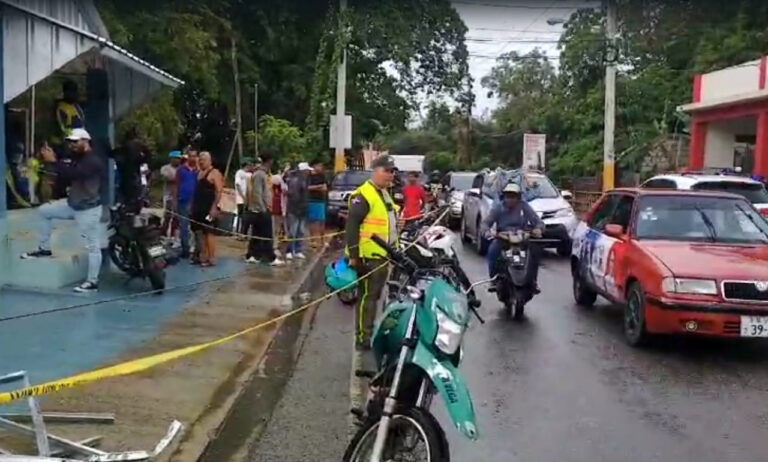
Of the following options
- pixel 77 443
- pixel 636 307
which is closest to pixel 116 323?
pixel 77 443

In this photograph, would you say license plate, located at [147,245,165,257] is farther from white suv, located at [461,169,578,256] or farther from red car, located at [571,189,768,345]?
white suv, located at [461,169,578,256]

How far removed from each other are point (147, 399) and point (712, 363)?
17.1 feet

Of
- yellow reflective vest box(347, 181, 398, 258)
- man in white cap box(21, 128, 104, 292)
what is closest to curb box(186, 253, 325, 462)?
yellow reflective vest box(347, 181, 398, 258)

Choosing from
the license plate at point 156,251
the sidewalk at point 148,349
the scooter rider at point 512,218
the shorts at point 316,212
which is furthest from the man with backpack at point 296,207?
the scooter rider at point 512,218

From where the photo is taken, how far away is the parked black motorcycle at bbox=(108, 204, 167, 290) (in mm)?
12227

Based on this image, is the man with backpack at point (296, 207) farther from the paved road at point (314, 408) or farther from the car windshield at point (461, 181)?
the car windshield at point (461, 181)

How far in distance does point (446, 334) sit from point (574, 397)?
3.32 meters

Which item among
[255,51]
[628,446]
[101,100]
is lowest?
[628,446]

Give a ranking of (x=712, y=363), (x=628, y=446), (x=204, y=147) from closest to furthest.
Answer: (x=628, y=446)
(x=712, y=363)
(x=204, y=147)

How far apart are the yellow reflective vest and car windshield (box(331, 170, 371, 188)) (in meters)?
18.2

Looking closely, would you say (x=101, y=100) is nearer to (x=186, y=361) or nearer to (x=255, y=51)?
(x=186, y=361)

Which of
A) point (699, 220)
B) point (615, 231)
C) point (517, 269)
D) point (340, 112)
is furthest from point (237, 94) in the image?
point (699, 220)

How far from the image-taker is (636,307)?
9.99 m

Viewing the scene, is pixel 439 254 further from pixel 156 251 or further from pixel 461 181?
pixel 461 181
